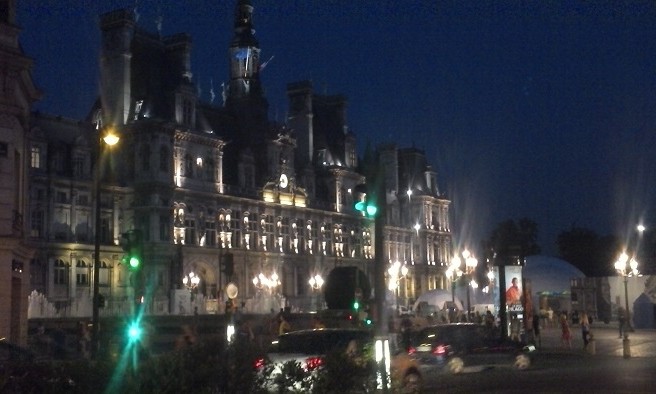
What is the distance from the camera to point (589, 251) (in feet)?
381

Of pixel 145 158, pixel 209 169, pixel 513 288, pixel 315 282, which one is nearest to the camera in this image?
pixel 513 288

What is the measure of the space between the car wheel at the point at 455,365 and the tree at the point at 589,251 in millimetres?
90886

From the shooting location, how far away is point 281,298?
70375mm

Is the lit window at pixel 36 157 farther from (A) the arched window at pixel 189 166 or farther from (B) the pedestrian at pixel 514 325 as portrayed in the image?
(B) the pedestrian at pixel 514 325

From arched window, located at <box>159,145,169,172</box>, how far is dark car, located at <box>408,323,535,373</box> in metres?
39.8

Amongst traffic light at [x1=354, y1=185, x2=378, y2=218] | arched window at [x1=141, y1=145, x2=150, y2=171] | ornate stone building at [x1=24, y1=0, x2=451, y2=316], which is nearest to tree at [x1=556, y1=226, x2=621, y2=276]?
ornate stone building at [x1=24, y1=0, x2=451, y2=316]

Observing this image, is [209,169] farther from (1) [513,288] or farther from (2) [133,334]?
(2) [133,334]

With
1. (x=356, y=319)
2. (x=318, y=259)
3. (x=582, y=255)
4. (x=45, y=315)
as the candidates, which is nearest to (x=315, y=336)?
(x=356, y=319)

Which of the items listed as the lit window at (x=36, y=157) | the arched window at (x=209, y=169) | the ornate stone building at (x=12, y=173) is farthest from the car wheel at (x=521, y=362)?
the arched window at (x=209, y=169)

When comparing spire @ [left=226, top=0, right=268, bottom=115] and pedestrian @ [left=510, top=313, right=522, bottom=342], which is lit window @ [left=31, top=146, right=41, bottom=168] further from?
pedestrian @ [left=510, top=313, right=522, bottom=342]

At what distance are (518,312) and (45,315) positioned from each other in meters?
27.4

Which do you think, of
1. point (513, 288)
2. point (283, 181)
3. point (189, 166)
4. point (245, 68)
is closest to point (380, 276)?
point (513, 288)

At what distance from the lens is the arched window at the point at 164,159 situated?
6228cm

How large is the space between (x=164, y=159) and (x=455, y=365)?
41.4m
